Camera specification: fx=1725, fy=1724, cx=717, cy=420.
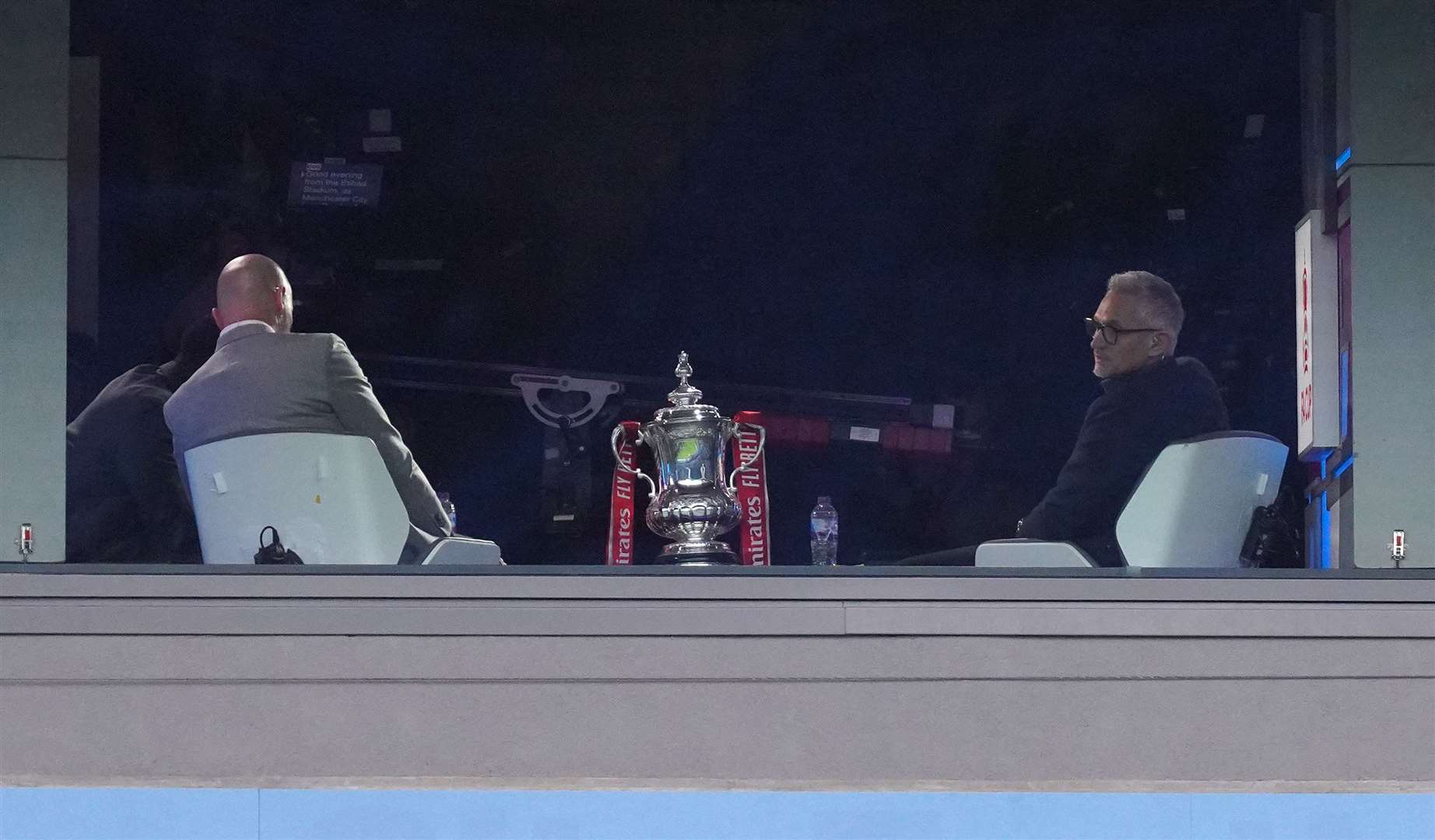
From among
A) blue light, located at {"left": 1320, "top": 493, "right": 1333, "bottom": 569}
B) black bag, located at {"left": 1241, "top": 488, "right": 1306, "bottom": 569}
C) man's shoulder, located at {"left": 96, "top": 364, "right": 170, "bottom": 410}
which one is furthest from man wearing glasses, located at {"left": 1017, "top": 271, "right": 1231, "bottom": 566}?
man's shoulder, located at {"left": 96, "top": 364, "right": 170, "bottom": 410}

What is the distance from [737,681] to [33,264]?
7.12 feet

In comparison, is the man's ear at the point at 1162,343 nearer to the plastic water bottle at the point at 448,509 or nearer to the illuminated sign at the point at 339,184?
the plastic water bottle at the point at 448,509

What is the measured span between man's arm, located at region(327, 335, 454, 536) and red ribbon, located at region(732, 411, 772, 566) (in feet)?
4.79

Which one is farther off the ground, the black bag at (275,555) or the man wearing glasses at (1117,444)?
the man wearing glasses at (1117,444)

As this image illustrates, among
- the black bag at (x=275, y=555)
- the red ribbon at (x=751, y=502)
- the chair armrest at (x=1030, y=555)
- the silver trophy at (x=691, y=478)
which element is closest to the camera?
the black bag at (x=275, y=555)

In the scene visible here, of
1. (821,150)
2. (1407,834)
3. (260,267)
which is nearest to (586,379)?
(821,150)

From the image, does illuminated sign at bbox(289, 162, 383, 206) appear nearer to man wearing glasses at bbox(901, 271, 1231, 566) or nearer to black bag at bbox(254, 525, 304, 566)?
black bag at bbox(254, 525, 304, 566)

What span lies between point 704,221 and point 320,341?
8.44ft

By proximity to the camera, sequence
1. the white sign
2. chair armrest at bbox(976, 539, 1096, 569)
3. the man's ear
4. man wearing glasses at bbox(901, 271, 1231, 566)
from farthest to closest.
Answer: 1. the white sign
2. the man's ear
3. man wearing glasses at bbox(901, 271, 1231, 566)
4. chair armrest at bbox(976, 539, 1096, 569)

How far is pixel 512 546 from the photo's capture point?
6.18 meters

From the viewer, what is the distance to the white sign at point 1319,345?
15.1ft

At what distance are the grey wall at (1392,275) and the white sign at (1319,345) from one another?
0.16 meters

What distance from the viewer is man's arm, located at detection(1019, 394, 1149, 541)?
4.11 m

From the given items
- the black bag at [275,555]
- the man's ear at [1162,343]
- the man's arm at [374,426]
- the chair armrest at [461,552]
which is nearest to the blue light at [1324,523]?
the man's ear at [1162,343]
